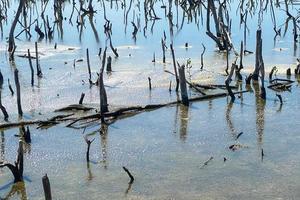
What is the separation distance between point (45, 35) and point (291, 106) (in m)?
9.82

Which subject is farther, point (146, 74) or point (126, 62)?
point (126, 62)

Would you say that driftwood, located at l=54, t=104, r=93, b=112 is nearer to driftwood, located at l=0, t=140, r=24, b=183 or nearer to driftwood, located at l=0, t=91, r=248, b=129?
driftwood, located at l=0, t=91, r=248, b=129

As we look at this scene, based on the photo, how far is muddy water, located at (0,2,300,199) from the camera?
486 centimetres

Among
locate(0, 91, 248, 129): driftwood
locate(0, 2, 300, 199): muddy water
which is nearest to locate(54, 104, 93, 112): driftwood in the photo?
locate(0, 2, 300, 199): muddy water

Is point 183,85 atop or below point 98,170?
atop

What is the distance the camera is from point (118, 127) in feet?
22.5

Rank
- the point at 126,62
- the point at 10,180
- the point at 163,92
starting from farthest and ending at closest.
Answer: the point at 126,62 < the point at 163,92 < the point at 10,180

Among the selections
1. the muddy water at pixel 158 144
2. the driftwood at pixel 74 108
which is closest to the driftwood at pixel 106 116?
the muddy water at pixel 158 144

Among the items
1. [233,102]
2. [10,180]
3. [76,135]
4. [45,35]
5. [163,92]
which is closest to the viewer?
[10,180]

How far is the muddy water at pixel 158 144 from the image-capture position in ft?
16.0

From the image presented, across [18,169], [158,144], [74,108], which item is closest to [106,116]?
[74,108]

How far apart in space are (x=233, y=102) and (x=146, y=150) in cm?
233

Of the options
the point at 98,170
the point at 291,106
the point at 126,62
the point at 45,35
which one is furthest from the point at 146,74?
the point at 45,35

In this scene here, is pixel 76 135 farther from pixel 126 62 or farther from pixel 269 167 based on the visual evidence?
pixel 126 62
